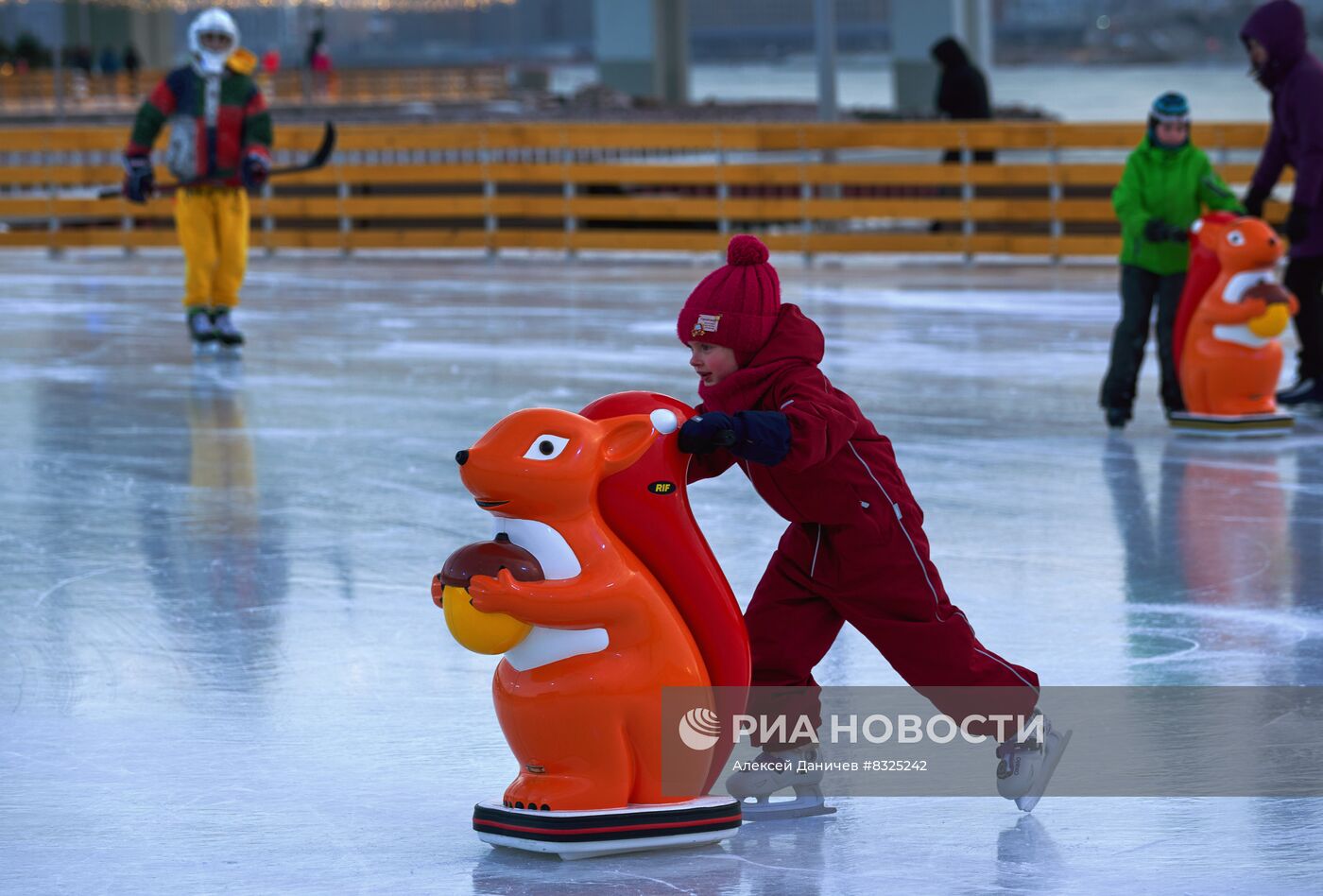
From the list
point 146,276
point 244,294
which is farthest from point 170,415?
point 146,276

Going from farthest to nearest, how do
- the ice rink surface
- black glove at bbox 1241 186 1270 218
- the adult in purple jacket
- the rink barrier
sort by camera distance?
the rink barrier, black glove at bbox 1241 186 1270 218, the adult in purple jacket, the ice rink surface

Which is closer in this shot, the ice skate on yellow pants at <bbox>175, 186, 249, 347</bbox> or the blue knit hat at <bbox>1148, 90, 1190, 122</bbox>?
the blue knit hat at <bbox>1148, 90, 1190, 122</bbox>

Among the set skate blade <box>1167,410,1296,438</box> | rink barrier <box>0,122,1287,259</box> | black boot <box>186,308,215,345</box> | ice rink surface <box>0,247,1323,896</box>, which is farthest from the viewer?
rink barrier <box>0,122,1287,259</box>

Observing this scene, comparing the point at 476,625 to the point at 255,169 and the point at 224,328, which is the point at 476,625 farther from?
the point at 224,328

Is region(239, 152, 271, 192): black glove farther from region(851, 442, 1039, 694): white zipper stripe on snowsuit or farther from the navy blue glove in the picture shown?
the navy blue glove

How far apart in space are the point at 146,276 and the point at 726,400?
13.7 metres

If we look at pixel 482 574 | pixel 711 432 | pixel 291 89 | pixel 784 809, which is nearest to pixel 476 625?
pixel 482 574

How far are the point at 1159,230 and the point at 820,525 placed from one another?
4.82m

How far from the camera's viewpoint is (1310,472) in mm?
7785

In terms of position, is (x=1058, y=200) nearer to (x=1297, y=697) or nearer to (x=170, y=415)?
(x=170, y=415)

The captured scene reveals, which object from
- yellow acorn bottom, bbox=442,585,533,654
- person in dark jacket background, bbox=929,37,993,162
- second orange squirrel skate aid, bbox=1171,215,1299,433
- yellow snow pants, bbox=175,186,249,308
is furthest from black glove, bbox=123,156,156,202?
yellow acorn bottom, bbox=442,585,533,654

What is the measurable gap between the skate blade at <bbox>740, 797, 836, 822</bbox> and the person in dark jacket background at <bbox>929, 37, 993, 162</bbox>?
45.2 ft

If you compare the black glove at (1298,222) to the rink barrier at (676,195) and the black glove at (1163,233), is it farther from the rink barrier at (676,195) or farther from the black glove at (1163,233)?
the rink barrier at (676,195)

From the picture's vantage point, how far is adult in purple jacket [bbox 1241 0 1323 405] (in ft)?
28.1
